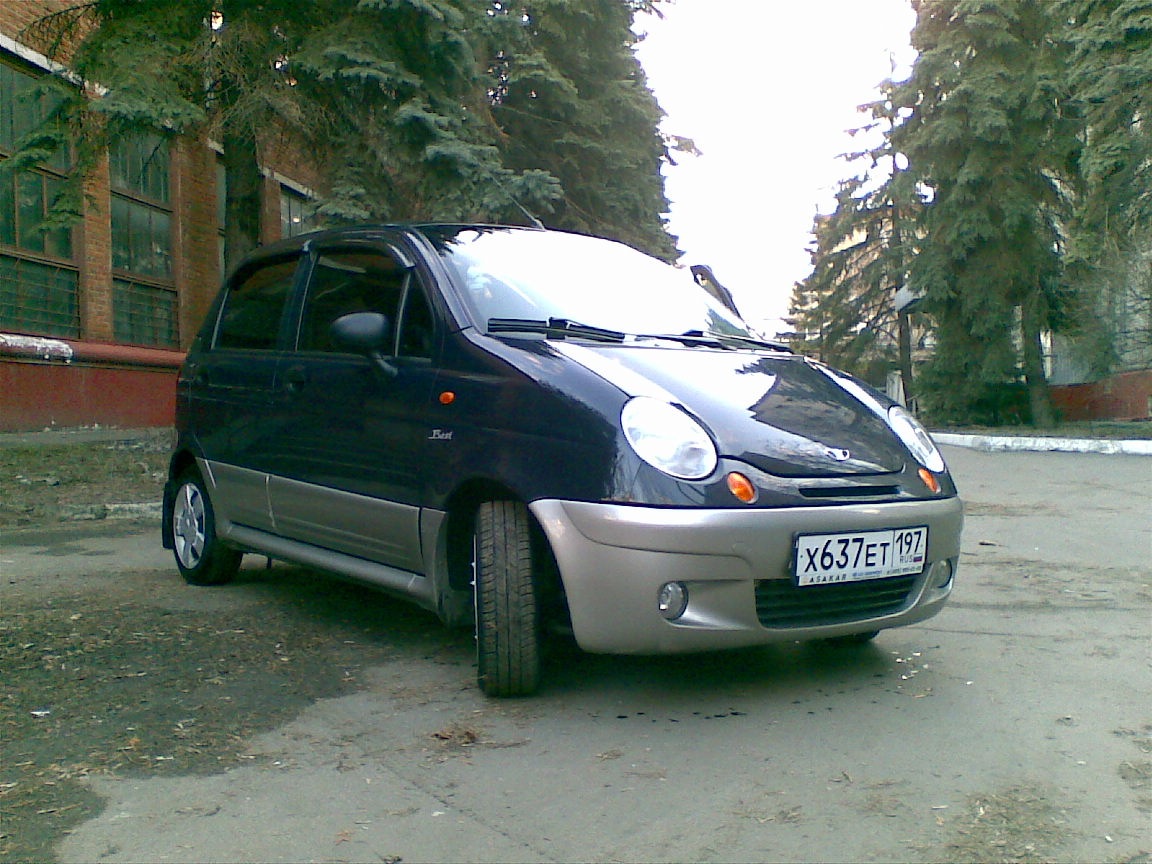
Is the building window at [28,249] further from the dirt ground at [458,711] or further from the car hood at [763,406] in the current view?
the car hood at [763,406]

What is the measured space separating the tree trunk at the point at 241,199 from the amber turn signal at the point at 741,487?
11.1m

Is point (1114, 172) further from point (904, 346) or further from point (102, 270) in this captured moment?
point (102, 270)

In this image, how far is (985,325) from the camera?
81.1ft

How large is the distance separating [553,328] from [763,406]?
836mm

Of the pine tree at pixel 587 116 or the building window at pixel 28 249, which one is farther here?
the pine tree at pixel 587 116

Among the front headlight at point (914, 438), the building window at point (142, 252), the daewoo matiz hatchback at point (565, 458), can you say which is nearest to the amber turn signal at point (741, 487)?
the daewoo matiz hatchback at point (565, 458)

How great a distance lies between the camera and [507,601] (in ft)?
12.2

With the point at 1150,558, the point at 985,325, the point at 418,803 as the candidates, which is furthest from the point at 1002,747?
the point at 985,325

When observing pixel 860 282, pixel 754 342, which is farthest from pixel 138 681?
pixel 860 282

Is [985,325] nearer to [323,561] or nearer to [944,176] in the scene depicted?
[944,176]

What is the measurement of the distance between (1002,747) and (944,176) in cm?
2367

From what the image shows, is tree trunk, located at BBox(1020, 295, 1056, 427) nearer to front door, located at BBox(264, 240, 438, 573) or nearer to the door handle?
front door, located at BBox(264, 240, 438, 573)

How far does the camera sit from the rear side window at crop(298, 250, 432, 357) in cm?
443

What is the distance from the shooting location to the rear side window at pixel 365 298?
443cm
